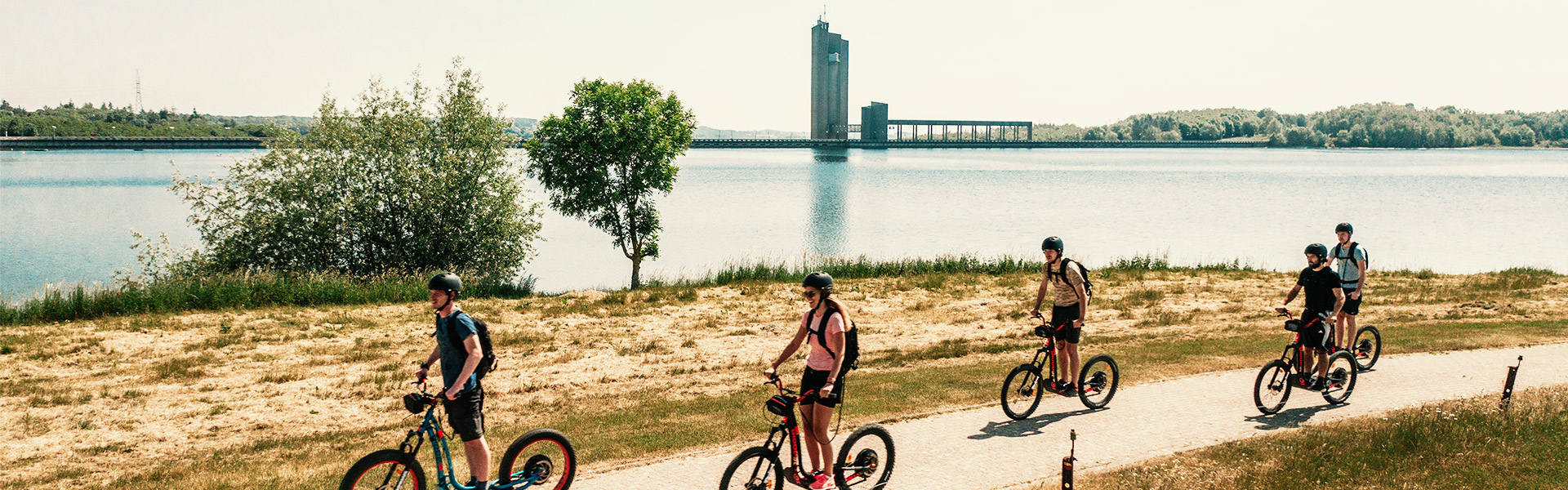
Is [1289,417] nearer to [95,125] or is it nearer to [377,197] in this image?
[377,197]

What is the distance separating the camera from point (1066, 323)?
10.8 m

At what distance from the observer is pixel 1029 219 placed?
65.0 metres

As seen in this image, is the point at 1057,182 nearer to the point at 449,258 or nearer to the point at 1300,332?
the point at 449,258

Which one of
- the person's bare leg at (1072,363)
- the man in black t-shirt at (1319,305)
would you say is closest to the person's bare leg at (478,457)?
the person's bare leg at (1072,363)

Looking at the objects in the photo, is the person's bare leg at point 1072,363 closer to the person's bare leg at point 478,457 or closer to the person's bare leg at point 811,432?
the person's bare leg at point 811,432

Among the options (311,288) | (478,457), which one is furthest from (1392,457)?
(311,288)

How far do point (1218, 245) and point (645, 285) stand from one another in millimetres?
34119

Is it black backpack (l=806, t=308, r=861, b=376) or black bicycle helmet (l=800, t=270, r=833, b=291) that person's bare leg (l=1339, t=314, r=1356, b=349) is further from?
black bicycle helmet (l=800, t=270, r=833, b=291)

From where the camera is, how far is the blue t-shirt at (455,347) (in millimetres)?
7227

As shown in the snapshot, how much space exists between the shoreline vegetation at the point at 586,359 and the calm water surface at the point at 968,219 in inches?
513

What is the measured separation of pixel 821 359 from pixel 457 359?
9.92 feet

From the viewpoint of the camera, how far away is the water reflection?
49.8 meters

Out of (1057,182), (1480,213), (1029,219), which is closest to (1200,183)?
(1057,182)

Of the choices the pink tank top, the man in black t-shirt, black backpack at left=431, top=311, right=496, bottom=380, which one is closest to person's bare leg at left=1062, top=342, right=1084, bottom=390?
the man in black t-shirt
